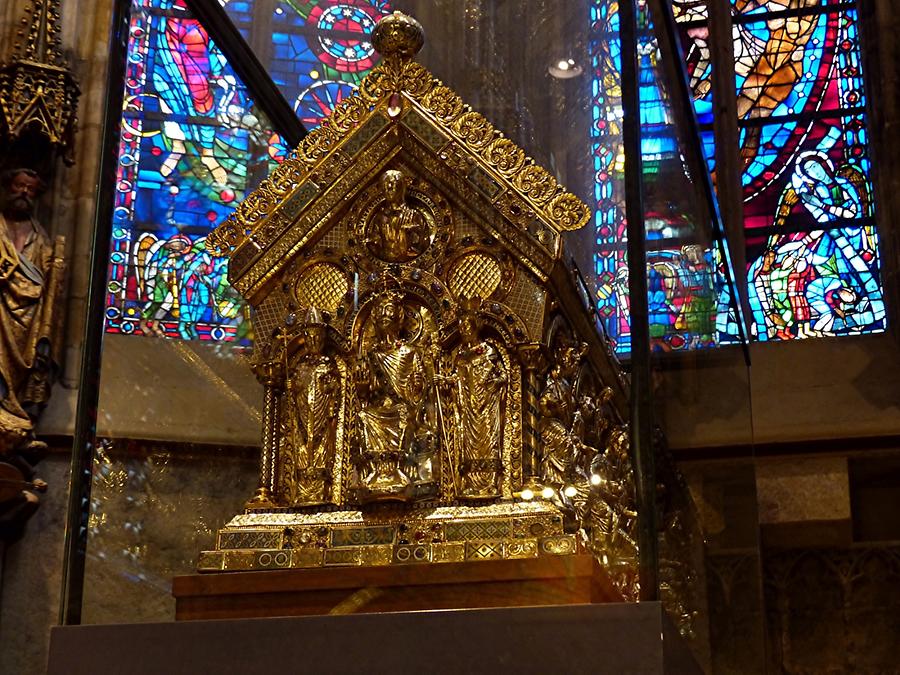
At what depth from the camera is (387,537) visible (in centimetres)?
318

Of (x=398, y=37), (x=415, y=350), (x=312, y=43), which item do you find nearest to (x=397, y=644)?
(x=415, y=350)

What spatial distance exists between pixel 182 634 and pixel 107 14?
4.96 m

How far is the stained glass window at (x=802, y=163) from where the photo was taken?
25.5ft

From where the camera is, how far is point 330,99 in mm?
6938

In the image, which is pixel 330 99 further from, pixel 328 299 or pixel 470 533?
pixel 470 533

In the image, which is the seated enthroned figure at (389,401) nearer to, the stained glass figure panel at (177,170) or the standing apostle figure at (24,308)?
the stained glass figure panel at (177,170)

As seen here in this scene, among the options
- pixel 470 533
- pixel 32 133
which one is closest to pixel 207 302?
pixel 470 533

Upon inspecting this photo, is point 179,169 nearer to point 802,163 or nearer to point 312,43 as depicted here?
point 312,43

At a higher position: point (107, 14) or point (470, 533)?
point (107, 14)

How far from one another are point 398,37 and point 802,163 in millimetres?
4872

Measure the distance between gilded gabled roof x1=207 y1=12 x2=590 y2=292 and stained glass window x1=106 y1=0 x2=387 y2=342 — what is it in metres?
0.25

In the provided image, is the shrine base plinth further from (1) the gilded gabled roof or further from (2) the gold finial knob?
(2) the gold finial knob

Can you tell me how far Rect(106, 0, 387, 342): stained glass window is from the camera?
416 cm

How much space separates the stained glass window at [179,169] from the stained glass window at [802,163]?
2.80 meters
